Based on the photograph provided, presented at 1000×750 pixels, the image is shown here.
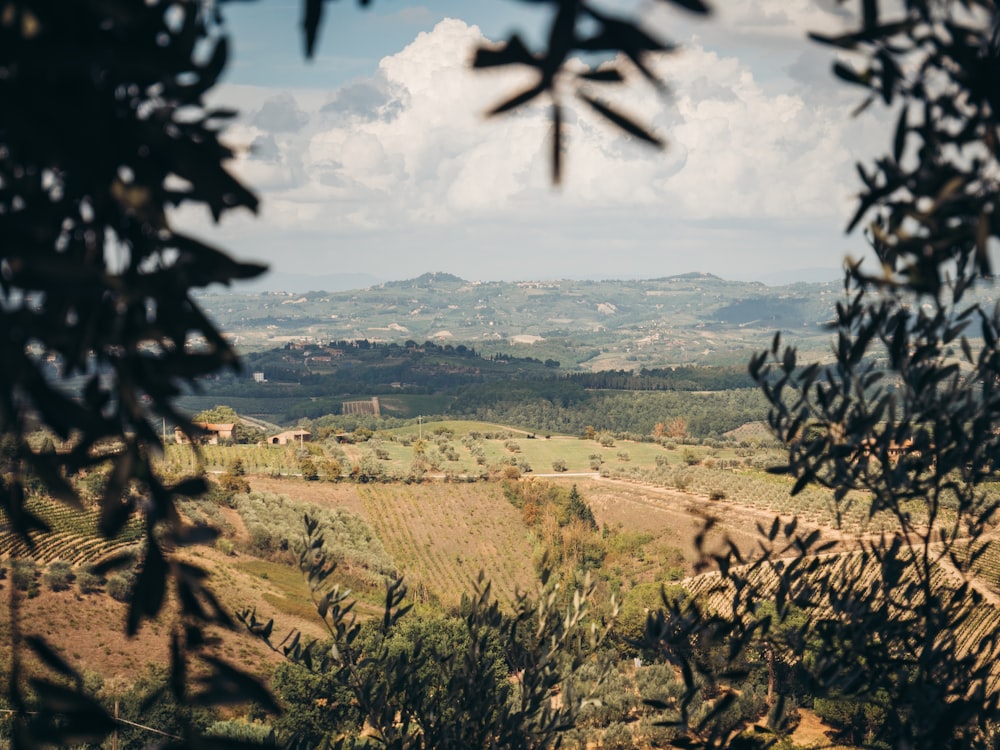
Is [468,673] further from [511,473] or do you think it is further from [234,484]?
[511,473]

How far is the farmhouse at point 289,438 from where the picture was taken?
106 m

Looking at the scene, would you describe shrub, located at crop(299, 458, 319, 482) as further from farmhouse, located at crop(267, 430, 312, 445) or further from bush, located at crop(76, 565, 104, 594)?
bush, located at crop(76, 565, 104, 594)

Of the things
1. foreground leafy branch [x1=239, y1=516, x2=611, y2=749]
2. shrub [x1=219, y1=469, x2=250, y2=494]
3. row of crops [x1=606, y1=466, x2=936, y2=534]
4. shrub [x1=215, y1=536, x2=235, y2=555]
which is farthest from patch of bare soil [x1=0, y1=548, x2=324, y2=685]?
foreground leafy branch [x1=239, y1=516, x2=611, y2=749]

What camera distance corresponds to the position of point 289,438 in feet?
360

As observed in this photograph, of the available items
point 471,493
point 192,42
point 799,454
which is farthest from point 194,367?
point 471,493

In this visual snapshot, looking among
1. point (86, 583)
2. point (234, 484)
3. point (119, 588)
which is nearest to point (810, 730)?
point (119, 588)

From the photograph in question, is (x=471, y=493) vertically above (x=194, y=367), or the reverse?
(x=194, y=367)

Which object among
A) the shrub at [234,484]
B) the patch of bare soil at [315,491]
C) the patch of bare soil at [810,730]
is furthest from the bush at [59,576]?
the patch of bare soil at [810,730]

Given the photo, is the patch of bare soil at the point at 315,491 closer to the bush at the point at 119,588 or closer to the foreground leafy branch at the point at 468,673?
the bush at the point at 119,588

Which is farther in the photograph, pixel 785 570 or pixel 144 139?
pixel 785 570

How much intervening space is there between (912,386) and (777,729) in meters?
1.86

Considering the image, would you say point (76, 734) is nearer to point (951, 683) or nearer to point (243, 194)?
point (243, 194)

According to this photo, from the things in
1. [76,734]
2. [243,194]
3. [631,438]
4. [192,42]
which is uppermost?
[192,42]

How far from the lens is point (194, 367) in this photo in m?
2.00
